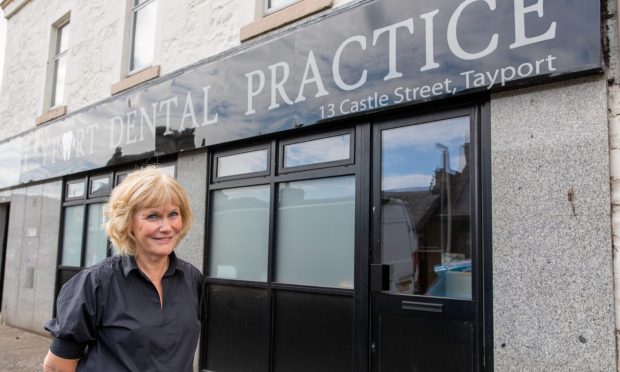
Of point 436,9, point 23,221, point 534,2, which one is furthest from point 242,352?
point 23,221

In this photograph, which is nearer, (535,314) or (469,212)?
(535,314)

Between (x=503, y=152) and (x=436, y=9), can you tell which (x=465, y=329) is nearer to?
(x=503, y=152)

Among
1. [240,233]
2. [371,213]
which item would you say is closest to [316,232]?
[371,213]

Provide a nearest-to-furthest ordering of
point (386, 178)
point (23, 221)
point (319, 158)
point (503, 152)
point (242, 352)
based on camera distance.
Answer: point (503, 152)
point (386, 178)
point (319, 158)
point (242, 352)
point (23, 221)

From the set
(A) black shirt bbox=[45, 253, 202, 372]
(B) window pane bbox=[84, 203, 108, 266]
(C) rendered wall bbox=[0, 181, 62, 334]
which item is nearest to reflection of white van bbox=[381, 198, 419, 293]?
(A) black shirt bbox=[45, 253, 202, 372]

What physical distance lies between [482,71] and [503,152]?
0.54 metres

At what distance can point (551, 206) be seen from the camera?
9.50ft

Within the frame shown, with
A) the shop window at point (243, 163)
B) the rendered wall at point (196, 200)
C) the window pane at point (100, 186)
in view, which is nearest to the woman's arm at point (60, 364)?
the shop window at point (243, 163)

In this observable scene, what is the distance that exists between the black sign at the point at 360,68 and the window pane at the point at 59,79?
2687 mm

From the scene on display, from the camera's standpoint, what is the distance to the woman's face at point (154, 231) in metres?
1.94

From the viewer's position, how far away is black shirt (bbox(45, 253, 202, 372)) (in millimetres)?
1766

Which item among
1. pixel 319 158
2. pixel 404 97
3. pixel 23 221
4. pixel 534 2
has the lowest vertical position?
pixel 23 221

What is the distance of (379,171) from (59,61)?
23.7ft

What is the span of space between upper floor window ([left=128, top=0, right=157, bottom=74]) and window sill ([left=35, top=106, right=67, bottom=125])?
5.59 ft
